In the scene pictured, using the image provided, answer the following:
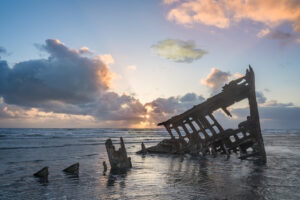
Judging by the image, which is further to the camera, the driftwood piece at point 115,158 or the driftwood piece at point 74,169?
the driftwood piece at point 115,158

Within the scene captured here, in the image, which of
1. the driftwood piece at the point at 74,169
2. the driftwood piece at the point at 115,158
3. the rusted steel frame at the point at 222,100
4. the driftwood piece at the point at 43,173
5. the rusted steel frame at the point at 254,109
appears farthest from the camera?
the rusted steel frame at the point at 222,100

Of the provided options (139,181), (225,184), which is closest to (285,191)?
(225,184)

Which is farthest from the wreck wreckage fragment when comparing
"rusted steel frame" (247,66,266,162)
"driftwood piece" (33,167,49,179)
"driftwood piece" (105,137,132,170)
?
"driftwood piece" (33,167,49,179)

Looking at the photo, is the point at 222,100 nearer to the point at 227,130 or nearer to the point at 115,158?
the point at 227,130

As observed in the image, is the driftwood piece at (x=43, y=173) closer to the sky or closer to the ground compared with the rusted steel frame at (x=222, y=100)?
closer to the ground

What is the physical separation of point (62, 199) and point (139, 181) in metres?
3.02

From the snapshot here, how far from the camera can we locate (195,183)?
7.99 metres

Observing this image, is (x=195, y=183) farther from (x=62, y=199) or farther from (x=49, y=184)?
(x=49, y=184)

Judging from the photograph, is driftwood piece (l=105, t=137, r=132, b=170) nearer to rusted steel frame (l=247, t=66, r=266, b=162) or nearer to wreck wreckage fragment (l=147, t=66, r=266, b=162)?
wreck wreckage fragment (l=147, t=66, r=266, b=162)

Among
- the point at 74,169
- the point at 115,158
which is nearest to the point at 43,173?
the point at 74,169

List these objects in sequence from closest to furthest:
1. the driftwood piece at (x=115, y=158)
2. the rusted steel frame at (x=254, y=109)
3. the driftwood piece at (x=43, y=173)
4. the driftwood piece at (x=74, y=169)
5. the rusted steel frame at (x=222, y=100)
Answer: the driftwood piece at (x=43, y=173)
the driftwood piece at (x=74, y=169)
the driftwood piece at (x=115, y=158)
the rusted steel frame at (x=254, y=109)
the rusted steel frame at (x=222, y=100)

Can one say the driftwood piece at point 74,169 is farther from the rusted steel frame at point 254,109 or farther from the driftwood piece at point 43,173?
the rusted steel frame at point 254,109

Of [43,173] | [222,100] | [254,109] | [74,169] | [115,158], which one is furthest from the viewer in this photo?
[222,100]

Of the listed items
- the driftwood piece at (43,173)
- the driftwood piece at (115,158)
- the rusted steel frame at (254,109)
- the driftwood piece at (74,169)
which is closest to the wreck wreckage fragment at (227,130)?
the rusted steel frame at (254,109)
